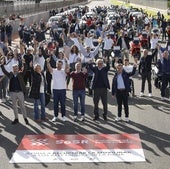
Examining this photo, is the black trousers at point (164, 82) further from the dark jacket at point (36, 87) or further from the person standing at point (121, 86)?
the dark jacket at point (36, 87)

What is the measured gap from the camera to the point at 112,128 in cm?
1312

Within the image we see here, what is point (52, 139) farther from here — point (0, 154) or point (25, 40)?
point (25, 40)

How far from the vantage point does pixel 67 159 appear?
35.0 ft

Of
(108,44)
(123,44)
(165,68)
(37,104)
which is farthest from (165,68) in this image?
(108,44)

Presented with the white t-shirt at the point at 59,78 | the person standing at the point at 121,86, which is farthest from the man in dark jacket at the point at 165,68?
the white t-shirt at the point at 59,78

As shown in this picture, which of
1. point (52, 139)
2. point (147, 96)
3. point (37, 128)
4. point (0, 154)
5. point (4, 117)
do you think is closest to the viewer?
point (0, 154)

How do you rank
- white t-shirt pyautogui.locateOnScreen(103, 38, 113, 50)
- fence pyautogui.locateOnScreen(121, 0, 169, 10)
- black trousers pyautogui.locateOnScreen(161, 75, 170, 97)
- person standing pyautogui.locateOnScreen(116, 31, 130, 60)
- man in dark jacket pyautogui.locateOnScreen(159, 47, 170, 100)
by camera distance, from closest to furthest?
man in dark jacket pyautogui.locateOnScreen(159, 47, 170, 100) → black trousers pyautogui.locateOnScreen(161, 75, 170, 97) → person standing pyautogui.locateOnScreen(116, 31, 130, 60) → white t-shirt pyautogui.locateOnScreen(103, 38, 113, 50) → fence pyautogui.locateOnScreen(121, 0, 169, 10)

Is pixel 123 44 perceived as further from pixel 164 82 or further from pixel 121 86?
pixel 121 86

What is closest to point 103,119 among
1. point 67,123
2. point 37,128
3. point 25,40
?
point 67,123

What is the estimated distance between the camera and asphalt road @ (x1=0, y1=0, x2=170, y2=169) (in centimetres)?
1031

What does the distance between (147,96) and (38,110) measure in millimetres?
4774

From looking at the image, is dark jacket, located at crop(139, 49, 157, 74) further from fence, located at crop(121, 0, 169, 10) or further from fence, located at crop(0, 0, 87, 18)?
fence, located at crop(121, 0, 169, 10)

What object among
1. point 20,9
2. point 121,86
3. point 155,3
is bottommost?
point 121,86

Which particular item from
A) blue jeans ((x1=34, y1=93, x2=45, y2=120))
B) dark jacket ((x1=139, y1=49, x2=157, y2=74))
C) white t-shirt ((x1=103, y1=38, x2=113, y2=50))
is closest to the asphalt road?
blue jeans ((x1=34, y1=93, x2=45, y2=120))
